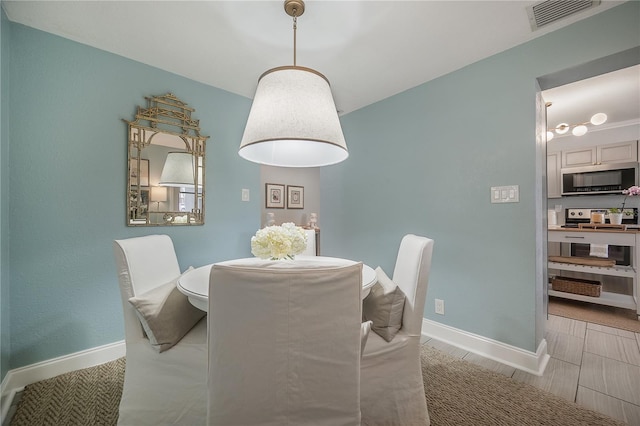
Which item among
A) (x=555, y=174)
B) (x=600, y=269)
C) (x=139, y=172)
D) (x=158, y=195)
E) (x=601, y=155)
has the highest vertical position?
(x=601, y=155)

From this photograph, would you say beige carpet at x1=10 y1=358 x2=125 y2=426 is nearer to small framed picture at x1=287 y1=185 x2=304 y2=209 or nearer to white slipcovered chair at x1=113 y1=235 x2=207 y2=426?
white slipcovered chair at x1=113 y1=235 x2=207 y2=426

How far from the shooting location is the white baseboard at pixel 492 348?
1.84 metres

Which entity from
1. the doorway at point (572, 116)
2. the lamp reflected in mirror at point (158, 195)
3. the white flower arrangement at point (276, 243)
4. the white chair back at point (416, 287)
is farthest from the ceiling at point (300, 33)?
the white chair back at point (416, 287)

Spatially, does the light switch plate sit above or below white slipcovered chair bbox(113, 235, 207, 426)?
above

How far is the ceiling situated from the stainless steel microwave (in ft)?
10.4

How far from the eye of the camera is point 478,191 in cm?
213

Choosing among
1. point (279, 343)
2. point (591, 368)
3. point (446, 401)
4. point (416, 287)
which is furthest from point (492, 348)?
point (279, 343)

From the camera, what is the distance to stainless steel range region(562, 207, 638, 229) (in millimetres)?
3504

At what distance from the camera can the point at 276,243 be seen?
54.4 inches

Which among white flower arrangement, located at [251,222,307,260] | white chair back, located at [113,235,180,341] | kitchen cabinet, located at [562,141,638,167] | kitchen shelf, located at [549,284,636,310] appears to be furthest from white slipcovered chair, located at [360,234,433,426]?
kitchen cabinet, located at [562,141,638,167]

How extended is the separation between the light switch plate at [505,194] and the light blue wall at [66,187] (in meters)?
2.67

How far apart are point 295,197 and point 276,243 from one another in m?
4.18

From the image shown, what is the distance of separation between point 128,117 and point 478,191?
2.84 m

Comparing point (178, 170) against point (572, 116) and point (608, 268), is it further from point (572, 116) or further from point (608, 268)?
point (572, 116)
